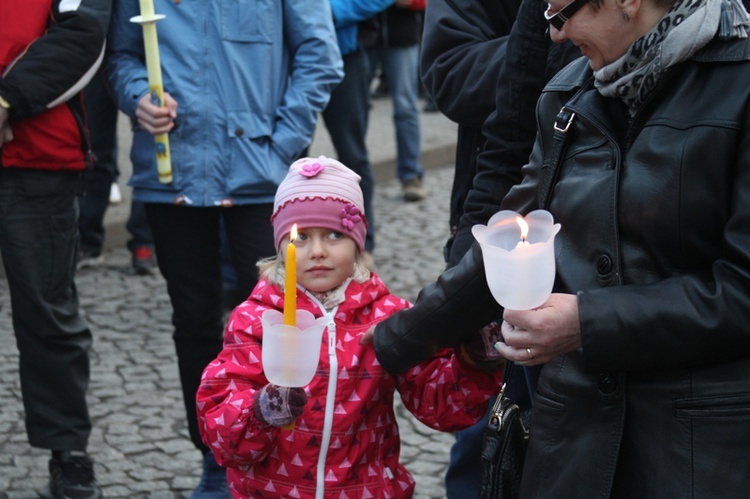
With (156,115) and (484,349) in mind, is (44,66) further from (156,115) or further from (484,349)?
(484,349)

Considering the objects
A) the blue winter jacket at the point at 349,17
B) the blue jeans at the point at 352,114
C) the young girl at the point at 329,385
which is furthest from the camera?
the blue jeans at the point at 352,114

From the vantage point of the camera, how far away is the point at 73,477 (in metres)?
4.12

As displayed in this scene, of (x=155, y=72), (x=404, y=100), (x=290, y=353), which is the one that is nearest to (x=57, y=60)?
(x=155, y=72)

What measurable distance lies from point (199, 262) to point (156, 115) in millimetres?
524

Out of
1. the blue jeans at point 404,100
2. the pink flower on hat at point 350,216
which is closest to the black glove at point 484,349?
the pink flower on hat at point 350,216

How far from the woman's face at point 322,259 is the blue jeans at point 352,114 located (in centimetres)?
394

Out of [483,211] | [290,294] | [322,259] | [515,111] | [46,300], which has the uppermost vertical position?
[515,111]

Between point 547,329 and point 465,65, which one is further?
point 465,65

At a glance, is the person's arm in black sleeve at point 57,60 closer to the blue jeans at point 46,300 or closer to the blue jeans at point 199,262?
the blue jeans at point 46,300

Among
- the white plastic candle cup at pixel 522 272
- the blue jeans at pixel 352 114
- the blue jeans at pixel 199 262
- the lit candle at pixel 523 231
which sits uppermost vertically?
the lit candle at pixel 523 231

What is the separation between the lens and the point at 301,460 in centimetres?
291

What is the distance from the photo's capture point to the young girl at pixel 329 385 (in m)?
2.86

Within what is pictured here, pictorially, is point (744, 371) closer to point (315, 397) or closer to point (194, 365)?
point (315, 397)

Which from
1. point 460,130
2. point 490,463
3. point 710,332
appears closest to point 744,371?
point 710,332
